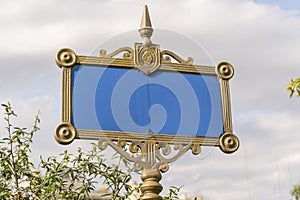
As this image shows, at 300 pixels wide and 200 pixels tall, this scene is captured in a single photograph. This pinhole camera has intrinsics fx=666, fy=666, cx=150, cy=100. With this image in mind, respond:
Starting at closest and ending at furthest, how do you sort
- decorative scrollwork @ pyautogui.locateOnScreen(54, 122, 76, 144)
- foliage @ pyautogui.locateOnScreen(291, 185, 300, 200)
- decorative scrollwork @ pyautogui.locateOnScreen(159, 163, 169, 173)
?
decorative scrollwork @ pyautogui.locateOnScreen(54, 122, 76, 144), decorative scrollwork @ pyautogui.locateOnScreen(159, 163, 169, 173), foliage @ pyautogui.locateOnScreen(291, 185, 300, 200)

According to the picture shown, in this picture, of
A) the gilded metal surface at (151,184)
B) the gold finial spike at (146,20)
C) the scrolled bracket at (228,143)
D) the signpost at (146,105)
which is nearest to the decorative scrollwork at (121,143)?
the signpost at (146,105)

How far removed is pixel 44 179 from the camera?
5129 millimetres

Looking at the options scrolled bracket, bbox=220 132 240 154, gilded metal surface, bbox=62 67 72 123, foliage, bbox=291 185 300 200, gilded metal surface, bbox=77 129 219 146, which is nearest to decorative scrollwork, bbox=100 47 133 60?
gilded metal surface, bbox=62 67 72 123

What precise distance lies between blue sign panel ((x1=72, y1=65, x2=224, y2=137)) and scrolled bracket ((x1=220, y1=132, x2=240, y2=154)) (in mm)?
34

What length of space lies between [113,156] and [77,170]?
2.27 meters

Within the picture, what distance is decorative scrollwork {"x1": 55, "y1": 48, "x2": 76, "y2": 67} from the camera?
3.06 metres

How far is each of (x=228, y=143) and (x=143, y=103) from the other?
17.3 inches

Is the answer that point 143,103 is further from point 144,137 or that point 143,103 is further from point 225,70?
point 225,70

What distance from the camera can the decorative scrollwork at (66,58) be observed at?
3.06 m

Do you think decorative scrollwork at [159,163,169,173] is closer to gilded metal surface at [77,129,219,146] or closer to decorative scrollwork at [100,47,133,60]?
gilded metal surface at [77,129,219,146]

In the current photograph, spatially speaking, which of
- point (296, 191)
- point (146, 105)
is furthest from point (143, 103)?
point (296, 191)

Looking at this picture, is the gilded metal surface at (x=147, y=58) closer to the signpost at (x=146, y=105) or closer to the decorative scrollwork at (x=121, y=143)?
the signpost at (x=146, y=105)

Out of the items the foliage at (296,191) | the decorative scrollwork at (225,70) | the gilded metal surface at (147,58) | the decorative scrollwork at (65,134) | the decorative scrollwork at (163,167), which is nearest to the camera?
the decorative scrollwork at (65,134)

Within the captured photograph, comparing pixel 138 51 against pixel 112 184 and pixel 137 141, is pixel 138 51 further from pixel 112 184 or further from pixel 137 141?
pixel 112 184
